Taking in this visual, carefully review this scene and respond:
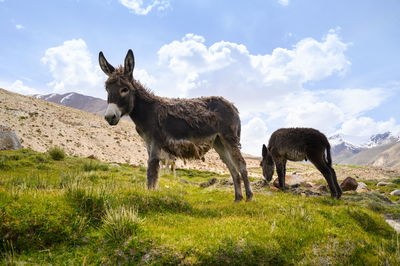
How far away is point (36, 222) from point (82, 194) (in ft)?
3.41

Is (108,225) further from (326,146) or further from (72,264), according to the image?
(326,146)

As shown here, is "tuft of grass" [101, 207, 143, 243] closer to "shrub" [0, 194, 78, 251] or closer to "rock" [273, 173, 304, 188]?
"shrub" [0, 194, 78, 251]

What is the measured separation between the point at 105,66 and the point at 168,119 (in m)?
2.65

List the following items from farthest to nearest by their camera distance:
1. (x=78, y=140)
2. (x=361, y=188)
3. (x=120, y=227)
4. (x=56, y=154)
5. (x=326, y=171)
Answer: (x=78, y=140)
(x=56, y=154)
(x=361, y=188)
(x=326, y=171)
(x=120, y=227)

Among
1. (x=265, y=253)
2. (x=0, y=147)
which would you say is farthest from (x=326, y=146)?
(x=0, y=147)

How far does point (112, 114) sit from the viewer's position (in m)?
6.39

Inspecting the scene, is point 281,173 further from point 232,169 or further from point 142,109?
point 142,109

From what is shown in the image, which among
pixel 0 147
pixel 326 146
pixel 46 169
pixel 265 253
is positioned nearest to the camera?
pixel 265 253

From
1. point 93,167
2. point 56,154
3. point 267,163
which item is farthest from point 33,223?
point 56,154

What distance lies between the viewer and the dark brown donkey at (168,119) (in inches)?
268

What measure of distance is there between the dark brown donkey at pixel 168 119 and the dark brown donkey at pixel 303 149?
16.0 feet

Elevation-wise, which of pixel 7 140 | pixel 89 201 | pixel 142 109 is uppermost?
pixel 142 109

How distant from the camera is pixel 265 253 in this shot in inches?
170

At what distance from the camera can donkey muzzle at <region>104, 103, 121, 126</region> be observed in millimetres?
6379
